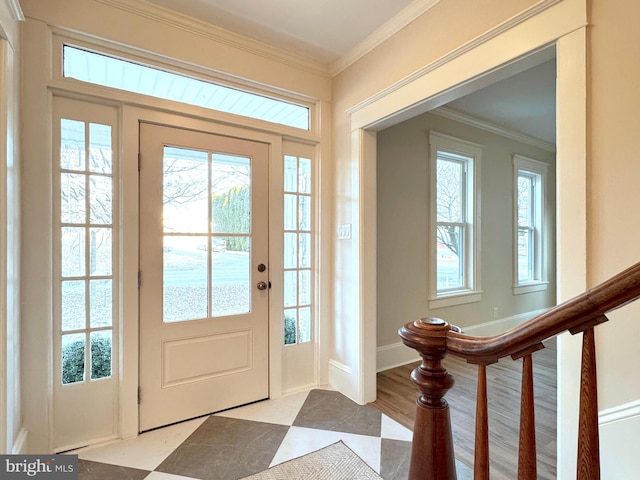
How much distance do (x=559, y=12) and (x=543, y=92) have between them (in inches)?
82.9

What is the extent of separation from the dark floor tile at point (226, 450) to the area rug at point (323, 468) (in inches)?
3.7

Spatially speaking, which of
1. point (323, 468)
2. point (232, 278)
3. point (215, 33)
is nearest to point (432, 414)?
point (323, 468)

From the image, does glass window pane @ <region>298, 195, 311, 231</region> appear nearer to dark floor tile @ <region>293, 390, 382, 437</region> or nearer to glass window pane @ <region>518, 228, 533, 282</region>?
dark floor tile @ <region>293, 390, 382, 437</region>

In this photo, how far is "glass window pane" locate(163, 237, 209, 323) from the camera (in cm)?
217

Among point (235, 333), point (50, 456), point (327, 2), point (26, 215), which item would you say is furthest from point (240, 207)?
point (50, 456)

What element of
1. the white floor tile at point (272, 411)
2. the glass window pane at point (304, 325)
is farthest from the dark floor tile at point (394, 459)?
the glass window pane at point (304, 325)

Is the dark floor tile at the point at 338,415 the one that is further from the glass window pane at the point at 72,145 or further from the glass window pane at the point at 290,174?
the glass window pane at the point at 72,145

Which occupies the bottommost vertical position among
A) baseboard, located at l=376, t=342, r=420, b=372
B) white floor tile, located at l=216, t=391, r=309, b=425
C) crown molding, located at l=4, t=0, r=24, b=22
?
white floor tile, located at l=216, t=391, r=309, b=425

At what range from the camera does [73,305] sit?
74.5 inches

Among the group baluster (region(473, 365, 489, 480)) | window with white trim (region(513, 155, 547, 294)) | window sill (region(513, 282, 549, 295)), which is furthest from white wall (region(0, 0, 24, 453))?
window with white trim (region(513, 155, 547, 294))

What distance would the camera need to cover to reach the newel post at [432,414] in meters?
0.74

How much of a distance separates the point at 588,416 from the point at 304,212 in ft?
7.52

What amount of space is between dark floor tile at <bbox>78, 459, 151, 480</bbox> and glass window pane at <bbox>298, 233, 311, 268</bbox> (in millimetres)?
1645

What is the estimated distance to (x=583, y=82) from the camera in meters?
1.30
